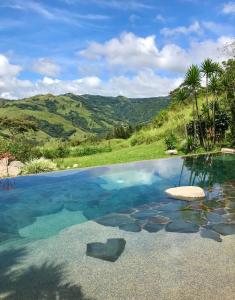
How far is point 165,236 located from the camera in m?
8.33

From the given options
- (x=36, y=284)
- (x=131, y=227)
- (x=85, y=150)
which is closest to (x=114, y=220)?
(x=131, y=227)

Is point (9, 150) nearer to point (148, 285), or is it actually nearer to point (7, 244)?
point (7, 244)

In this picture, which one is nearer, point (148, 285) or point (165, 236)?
point (148, 285)

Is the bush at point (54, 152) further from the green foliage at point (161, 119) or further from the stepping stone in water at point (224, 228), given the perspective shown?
the stepping stone in water at point (224, 228)

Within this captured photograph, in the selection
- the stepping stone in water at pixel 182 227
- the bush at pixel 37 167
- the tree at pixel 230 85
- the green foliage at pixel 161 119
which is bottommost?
the stepping stone in water at pixel 182 227

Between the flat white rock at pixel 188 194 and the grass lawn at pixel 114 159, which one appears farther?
the grass lawn at pixel 114 159

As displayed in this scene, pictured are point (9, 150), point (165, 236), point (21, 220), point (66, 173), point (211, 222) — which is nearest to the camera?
point (165, 236)

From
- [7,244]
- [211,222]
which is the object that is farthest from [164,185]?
[7,244]

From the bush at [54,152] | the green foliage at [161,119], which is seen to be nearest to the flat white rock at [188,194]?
the bush at [54,152]

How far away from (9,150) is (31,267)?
49.7 ft

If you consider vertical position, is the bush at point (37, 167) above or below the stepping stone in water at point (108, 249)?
above

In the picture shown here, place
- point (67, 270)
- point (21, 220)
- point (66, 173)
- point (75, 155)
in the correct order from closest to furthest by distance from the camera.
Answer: point (67, 270)
point (21, 220)
point (66, 173)
point (75, 155)

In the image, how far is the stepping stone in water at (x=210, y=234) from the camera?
8.02 m

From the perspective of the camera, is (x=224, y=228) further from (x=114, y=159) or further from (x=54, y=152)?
(x=54, y=152)
